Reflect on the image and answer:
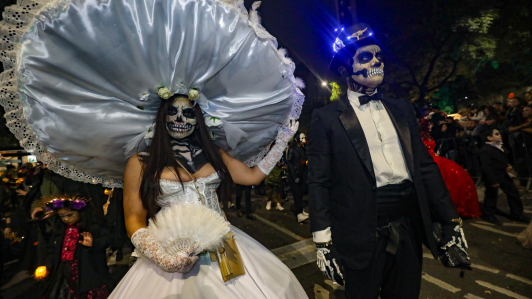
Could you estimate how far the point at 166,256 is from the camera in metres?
1.67

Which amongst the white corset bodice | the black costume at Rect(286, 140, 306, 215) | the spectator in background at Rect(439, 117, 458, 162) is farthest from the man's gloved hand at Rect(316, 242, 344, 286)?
the spectator in background at Rect(439, 117, 458, 162)

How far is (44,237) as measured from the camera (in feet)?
15.3

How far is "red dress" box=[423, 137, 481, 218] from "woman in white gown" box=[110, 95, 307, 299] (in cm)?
475

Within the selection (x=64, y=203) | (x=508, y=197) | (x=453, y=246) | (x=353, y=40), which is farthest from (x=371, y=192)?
(x=508, y=197)

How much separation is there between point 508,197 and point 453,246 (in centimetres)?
524

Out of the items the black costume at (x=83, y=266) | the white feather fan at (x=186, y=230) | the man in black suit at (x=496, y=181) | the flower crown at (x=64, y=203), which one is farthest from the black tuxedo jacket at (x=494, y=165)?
the flower crown at (x=64, y=203)

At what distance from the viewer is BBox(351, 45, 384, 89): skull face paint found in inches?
86.3

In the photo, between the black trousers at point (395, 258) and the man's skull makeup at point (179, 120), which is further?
the man's skull makeup at point (179, 120)

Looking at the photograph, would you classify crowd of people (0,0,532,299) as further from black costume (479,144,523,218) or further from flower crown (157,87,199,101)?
black costume (479,144,523,218)

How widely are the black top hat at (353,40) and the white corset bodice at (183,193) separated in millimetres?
1428

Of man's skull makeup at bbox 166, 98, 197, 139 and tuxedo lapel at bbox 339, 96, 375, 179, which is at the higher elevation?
man's skull makeup at bbox 166, 98, 197, 139

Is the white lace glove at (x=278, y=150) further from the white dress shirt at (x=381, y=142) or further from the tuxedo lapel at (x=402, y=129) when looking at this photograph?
the tuxedo lapel at (x=402, y=129)

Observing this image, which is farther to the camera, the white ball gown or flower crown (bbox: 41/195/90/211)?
flower crown (bbox: 41/195/90/211)

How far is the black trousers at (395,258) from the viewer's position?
2059mm
